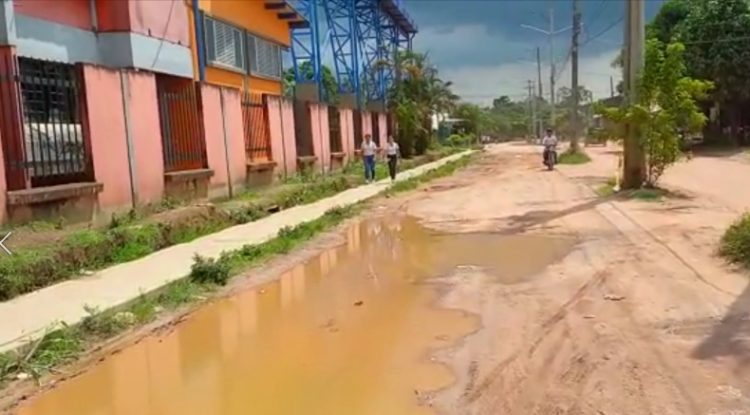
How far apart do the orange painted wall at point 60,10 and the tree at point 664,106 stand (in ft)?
40.2

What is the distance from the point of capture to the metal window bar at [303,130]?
83.4 feet

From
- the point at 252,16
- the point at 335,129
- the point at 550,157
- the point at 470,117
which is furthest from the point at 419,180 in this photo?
the point at 470,117

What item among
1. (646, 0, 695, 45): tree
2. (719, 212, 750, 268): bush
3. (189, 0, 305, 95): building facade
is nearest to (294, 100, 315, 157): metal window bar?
(189, 0, 305, 95): building facade

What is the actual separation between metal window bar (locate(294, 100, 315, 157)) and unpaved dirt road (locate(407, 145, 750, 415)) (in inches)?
547

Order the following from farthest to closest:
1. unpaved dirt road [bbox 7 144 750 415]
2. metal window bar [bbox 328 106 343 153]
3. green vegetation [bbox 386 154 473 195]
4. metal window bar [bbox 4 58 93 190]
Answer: metal window bar [bbox 328 106 343 153]
green vegetation [bbox 386 154 473 195]
metal window bar [bbox 4 58 93 190]
unpaved dirt road [bbox 7 144 750 415]

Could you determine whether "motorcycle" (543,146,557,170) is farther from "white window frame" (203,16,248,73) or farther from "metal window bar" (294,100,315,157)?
"white window frame" (203,16,248,73)

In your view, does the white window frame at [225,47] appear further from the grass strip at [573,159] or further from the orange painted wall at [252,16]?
the grass strip at [573,159]

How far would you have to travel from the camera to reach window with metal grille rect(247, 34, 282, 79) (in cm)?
2616

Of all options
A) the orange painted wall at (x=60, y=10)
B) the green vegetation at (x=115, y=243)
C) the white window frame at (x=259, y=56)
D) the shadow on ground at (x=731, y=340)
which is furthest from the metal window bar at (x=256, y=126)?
the shadow on ground at (x=731, y=340)

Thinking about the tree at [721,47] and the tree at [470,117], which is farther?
the tree at [470,117]

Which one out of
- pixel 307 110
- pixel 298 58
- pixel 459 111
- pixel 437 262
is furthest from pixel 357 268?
pixel 459 111

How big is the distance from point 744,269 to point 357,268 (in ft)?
15.6

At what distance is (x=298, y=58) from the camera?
38594 millimetres

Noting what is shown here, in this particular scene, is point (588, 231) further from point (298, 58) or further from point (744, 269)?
point (298, 58)
